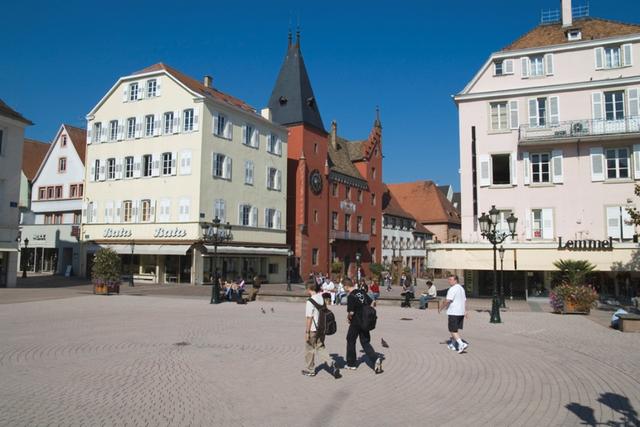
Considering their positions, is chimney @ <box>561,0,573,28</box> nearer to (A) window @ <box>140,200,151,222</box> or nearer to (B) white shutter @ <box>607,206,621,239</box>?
(B) white shutter @ <box>607,206,621,239</box>

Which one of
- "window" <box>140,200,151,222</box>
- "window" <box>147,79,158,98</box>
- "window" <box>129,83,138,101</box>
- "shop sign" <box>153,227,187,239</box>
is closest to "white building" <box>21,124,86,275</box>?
"window" <box>140,200,151,222</box>

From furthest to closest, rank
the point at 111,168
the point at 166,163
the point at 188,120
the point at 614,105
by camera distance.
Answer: the point at 111,168, the point at 166,163, the point at 188,120, the point at 614,105

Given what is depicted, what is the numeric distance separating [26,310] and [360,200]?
150 ft

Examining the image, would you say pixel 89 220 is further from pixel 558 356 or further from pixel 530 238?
pixel 558 356

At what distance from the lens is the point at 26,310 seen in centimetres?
1970

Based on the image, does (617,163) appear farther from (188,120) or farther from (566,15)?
(188,120)

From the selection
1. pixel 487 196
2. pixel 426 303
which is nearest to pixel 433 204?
pixel 487 196

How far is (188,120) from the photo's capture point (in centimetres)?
4053

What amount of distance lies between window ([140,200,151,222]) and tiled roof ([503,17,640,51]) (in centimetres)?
2728

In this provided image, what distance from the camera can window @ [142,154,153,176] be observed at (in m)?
41.8

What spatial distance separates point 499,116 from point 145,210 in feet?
85.6

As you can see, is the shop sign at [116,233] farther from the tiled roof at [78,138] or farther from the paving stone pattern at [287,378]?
the paving stone pattern at [287,378]

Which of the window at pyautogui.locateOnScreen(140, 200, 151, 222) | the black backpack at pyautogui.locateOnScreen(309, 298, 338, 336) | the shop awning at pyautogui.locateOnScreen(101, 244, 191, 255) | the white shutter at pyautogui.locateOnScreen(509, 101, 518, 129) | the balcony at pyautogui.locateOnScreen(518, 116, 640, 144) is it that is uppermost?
the white shutter at pyautogui.locateOnScreen(509, 101, 518, 129)

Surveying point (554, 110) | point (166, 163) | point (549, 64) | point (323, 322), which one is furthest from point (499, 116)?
point (323, 322)
